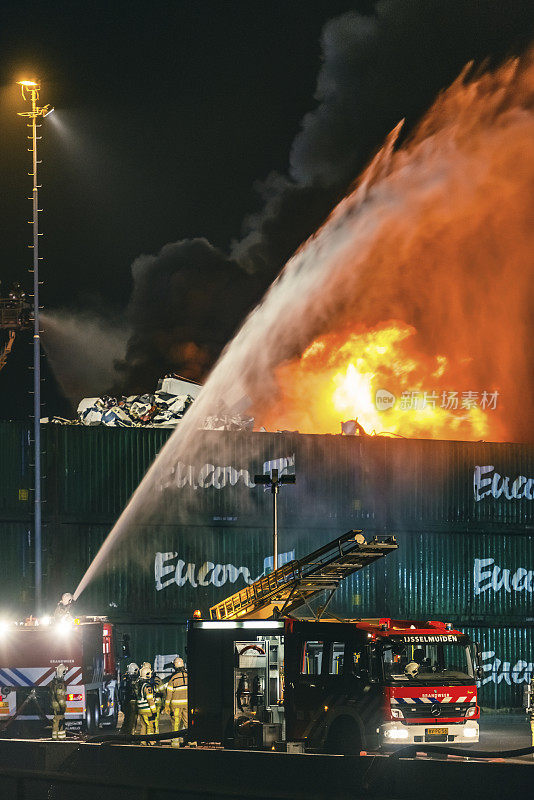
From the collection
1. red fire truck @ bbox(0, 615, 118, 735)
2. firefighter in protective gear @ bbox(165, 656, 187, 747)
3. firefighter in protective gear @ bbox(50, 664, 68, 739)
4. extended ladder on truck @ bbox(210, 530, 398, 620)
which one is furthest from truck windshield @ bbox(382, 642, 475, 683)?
red fire truck @ bbox(0, 615, 118, 735)

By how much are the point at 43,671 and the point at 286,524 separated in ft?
47.5

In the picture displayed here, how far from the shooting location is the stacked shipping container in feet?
125

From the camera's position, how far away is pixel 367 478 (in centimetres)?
4066

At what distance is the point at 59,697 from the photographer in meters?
25.8

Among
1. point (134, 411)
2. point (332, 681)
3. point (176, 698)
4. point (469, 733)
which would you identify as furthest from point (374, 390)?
point (469, 733)

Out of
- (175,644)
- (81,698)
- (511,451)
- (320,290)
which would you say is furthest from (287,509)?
(320,290)

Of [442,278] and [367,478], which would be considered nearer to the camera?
[367,478]

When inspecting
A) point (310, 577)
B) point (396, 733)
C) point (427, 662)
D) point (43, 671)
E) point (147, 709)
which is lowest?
point (147, 709)

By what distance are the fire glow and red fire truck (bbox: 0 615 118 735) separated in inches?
968

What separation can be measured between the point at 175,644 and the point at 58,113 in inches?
715

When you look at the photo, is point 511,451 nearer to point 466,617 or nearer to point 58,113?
point 466,617

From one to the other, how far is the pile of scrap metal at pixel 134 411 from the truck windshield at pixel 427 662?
980 inches

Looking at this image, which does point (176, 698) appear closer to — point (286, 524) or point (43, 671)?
point (43, 671)

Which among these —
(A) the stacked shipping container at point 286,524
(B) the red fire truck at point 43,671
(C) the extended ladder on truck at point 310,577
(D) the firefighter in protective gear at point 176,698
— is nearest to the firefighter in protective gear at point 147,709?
(D) the firefighter in protective gear at point 176,698
